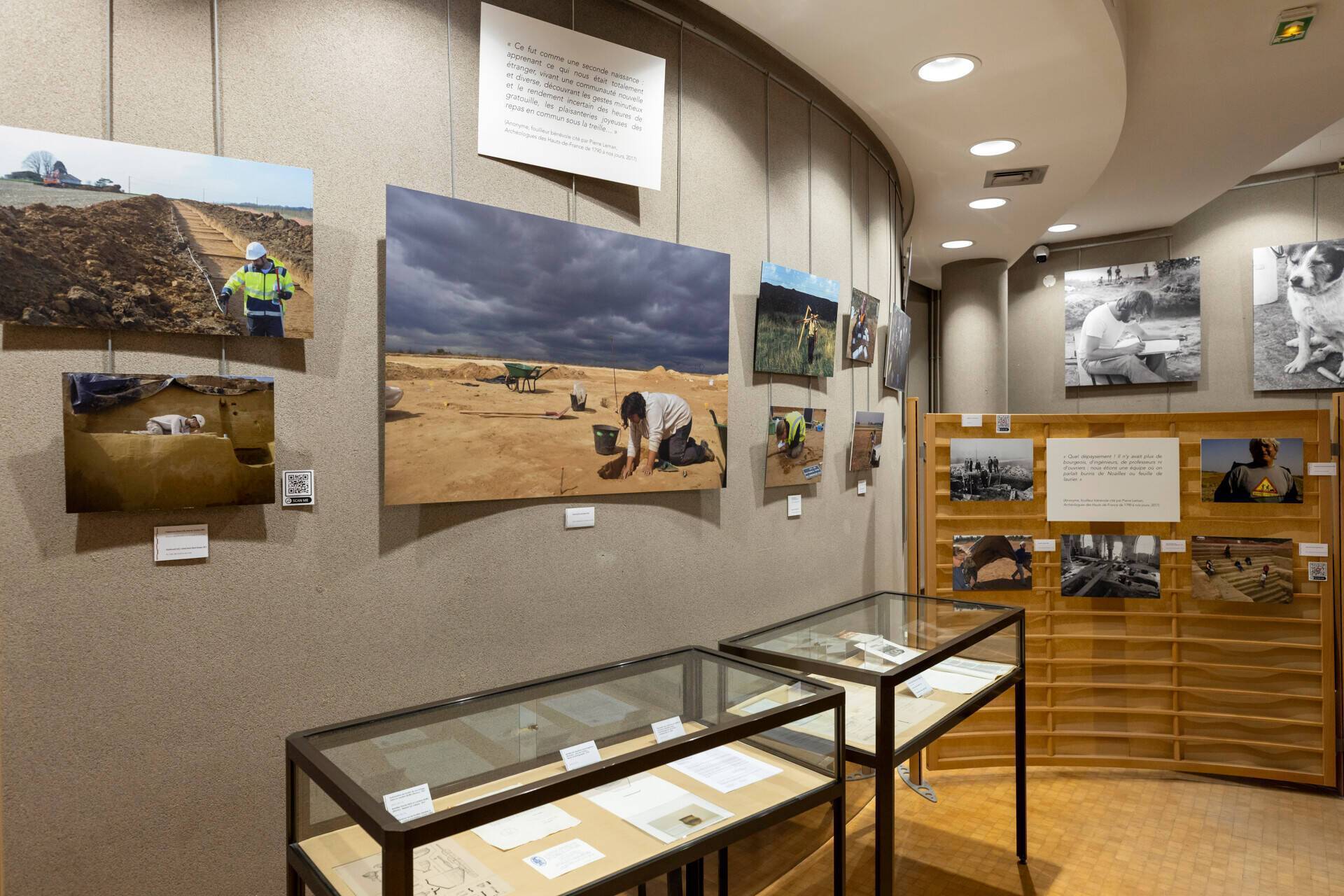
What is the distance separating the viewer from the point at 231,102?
5.76 feet

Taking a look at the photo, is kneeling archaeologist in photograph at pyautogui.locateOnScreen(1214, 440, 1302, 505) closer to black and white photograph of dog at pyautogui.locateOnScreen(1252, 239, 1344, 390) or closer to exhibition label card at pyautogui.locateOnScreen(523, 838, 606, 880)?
black and white photograph of dog at pyautogui.locateOnScreen(1252, 239, 1344, 390)

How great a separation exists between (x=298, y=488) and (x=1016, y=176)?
3.98m

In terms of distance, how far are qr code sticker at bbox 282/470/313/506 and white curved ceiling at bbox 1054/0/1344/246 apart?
3556 millimetres

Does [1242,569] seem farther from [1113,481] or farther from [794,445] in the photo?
[794,445]

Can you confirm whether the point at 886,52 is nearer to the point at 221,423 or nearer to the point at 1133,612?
the point at 221,423

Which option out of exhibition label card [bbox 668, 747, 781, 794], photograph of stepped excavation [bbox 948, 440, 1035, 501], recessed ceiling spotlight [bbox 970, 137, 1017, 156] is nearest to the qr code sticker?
exhibition label card [bbox 668, 747, 781, 794]

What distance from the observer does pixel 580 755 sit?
5.09 ft

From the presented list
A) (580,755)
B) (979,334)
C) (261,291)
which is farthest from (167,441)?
(979,334)

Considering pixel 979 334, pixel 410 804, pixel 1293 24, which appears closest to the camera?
pixel 410 804

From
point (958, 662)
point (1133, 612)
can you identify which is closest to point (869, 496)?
point (958, 662)

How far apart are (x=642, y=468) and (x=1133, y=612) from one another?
2.99 m

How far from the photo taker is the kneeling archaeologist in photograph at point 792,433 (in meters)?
3.17

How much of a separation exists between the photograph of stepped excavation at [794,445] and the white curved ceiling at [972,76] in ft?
4.43

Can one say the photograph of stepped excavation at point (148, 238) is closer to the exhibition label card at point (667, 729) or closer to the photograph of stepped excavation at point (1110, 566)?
the exhibition label card at point (667, 729)
